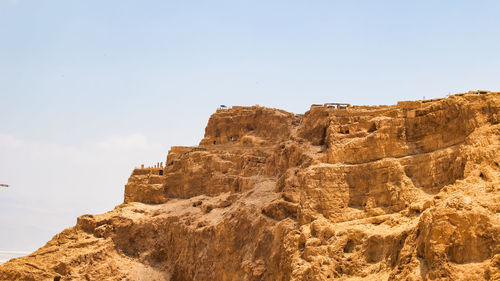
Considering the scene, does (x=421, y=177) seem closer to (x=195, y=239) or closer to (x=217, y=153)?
(x=195, y=239)

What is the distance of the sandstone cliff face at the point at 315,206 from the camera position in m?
32.7

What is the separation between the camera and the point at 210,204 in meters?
56.4

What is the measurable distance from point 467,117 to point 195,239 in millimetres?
22563

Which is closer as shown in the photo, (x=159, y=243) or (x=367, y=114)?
(x=367, y=114)

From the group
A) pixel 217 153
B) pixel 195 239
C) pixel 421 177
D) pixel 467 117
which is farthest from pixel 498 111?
pixel 217 153

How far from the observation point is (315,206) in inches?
1684

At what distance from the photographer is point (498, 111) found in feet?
124

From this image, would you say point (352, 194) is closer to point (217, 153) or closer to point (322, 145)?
point (322, 145)

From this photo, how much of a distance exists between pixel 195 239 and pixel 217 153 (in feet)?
34.2

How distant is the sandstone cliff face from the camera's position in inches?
1288

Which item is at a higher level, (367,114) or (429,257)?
(367,114)

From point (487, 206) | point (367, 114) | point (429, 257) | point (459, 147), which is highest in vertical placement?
point (367, 114)

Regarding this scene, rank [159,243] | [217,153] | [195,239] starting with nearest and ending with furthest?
[195,239] → [159,243] → [217,153]

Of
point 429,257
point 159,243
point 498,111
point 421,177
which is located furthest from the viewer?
point 159,243
